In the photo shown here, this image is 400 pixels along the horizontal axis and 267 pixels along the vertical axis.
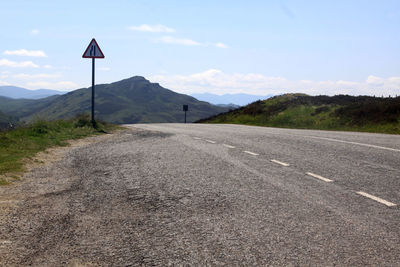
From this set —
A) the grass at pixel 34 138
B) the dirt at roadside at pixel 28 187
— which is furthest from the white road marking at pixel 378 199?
the grass at pixel 34 138

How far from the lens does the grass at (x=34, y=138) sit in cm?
741

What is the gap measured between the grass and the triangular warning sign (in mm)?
3215

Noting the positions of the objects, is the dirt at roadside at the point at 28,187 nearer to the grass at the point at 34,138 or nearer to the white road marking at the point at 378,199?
the grass at the point at 34,138

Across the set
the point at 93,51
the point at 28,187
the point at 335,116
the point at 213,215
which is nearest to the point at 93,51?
the point at 93,51

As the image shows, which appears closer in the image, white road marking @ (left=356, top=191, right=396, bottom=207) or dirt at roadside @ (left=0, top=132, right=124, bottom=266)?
dirt at roadside @ (left=0, top=132, right=124, bottom=266)

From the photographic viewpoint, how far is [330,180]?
564 centimetres

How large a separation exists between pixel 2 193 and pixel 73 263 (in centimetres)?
292

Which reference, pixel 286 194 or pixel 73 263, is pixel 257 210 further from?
pixel 73 263

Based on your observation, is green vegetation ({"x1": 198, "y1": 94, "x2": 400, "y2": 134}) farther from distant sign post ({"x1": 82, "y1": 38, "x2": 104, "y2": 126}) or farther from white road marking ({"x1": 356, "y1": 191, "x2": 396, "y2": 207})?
white road marking ({"x1": 356, "y1": 191, "x2": 396, "y2": 207})

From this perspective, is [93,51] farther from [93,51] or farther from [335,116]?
[335,116]

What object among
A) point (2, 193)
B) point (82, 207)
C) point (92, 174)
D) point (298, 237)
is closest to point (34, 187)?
point (2, 193)

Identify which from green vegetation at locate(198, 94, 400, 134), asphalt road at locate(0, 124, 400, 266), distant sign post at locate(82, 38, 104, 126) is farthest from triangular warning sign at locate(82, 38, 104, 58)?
green vegetation at locate(198, 94, 400, 134)

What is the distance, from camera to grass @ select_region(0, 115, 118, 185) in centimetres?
741

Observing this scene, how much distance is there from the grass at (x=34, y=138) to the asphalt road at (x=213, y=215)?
81 centimetres
